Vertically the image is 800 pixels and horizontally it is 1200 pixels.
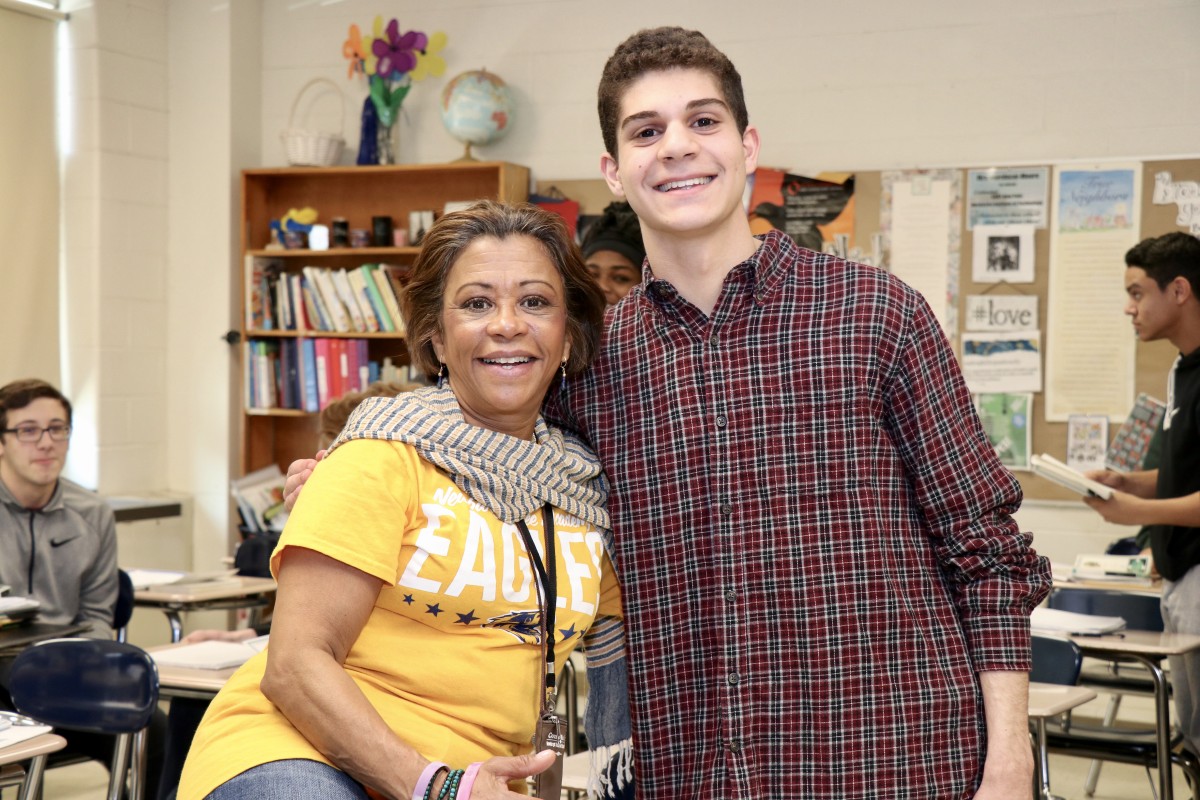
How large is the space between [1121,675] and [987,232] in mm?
1828

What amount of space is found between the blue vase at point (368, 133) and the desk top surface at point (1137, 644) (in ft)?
12.7

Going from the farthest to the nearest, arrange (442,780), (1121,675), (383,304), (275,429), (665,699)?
(275,429), (383,304), (1121,675), (665,699), (442,780)

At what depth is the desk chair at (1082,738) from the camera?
332 cm

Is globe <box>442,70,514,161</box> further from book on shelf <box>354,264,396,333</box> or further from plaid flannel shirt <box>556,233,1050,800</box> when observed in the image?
plaid flannel shirt <box>556,233,1050,800</box>

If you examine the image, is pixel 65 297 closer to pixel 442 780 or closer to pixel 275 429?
pixel 275 429

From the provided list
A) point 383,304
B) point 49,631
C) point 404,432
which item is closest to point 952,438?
point 404,432

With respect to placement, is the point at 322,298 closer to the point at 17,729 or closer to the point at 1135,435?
the point at 1135,435

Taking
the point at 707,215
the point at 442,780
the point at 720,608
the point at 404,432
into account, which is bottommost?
the point at 442,780

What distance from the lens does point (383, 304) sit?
5.82 metres

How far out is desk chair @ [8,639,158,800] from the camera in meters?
2.82

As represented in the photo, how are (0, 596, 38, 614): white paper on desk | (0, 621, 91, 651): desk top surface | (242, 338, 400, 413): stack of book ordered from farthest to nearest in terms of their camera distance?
(242, 338, 400, 413): stack of book, (0, 596, 38, 614): white paper on desk, (0, 621, 91, 651): desk top surface

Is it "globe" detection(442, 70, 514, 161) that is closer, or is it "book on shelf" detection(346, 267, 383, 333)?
"globe" detection(442, 70, 514, 161)

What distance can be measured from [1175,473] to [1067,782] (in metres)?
1.34

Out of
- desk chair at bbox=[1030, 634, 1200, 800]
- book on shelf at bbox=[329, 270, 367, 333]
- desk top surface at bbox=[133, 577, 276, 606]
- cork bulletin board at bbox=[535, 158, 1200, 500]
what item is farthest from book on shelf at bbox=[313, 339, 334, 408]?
desk chair at bbox=[1030, 634, 1200, 800]
